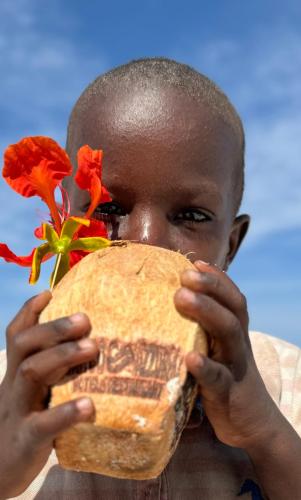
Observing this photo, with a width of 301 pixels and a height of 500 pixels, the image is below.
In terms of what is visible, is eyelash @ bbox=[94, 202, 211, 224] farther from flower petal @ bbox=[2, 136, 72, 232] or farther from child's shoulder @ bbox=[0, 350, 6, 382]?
child's shoulder @ bbox=[0, 350, 6, 382]

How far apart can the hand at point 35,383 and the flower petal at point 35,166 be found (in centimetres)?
46

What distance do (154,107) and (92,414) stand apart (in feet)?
4.96

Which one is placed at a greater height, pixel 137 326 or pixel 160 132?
pixel 160 132

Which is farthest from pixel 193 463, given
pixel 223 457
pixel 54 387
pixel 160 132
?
pixel 160 132

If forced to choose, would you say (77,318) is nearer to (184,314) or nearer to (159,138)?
(184,314)

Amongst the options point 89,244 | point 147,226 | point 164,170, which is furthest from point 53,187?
point 164,170

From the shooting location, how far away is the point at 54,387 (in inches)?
61.6

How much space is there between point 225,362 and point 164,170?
3.14 feet

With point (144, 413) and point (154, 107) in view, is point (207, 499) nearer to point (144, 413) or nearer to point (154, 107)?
point (144, 413)

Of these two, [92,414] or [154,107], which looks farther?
[154,107]

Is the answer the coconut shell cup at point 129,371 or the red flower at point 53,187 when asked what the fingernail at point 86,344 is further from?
the red flower at point 53,187

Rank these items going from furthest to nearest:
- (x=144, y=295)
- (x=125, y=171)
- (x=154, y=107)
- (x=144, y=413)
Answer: (x=154, y=107), (x=125, y=171), (x=144, y=295), (x=144, y=413)

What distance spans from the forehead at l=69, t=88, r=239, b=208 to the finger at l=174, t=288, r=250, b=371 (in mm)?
882

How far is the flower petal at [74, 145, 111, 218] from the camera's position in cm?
200
